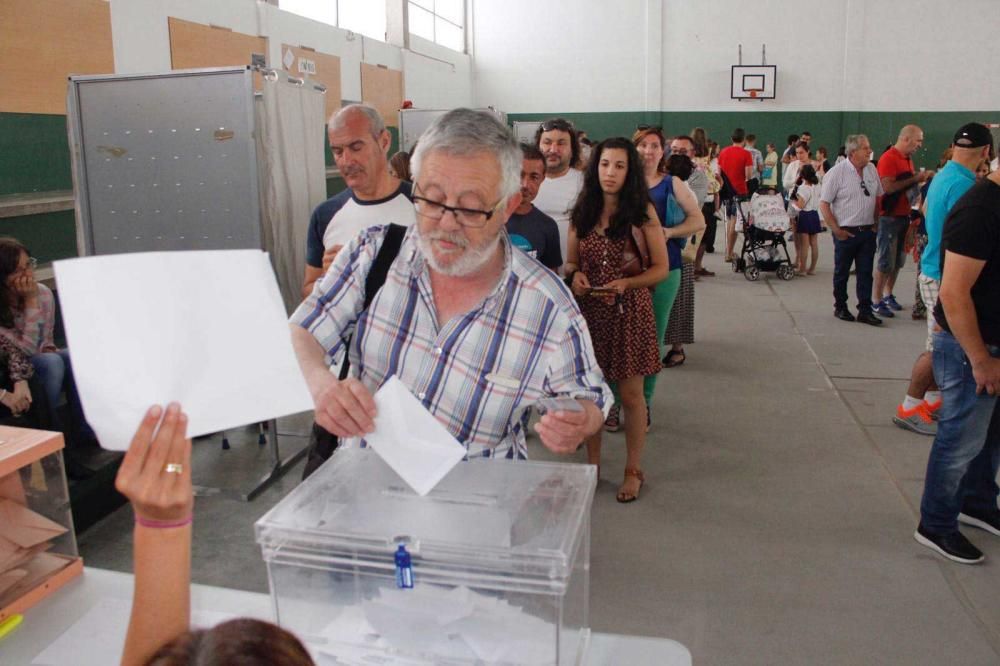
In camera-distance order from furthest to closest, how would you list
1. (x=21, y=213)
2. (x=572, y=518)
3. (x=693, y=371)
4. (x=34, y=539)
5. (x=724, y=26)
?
(x=724, y=26), (x=693, y=371), (x=21, y=213), (x=34, y=539), (x=572, y=518)

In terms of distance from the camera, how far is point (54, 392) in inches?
134

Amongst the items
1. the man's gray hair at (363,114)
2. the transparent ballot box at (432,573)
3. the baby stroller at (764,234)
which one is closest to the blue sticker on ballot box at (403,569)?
the transparent ballot box at (432,573)

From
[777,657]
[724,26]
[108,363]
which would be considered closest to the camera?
[108,363]

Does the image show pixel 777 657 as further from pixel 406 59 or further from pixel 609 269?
pixel 406 59

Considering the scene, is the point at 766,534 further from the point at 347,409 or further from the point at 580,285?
the point at 347,409

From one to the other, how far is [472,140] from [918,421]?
12.4 feet

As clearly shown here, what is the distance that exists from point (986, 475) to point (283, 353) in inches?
121

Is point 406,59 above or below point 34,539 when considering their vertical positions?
above

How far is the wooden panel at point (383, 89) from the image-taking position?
36.8ft

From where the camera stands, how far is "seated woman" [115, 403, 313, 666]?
2.17 feet

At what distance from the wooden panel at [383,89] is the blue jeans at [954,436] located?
9.36 metres

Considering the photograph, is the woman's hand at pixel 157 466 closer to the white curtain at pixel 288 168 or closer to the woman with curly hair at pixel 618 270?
the woman with curly hair at pixel 618 270

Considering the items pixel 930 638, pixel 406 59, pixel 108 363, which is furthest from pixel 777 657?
pixel 406 59

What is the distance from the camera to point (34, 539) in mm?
1372
